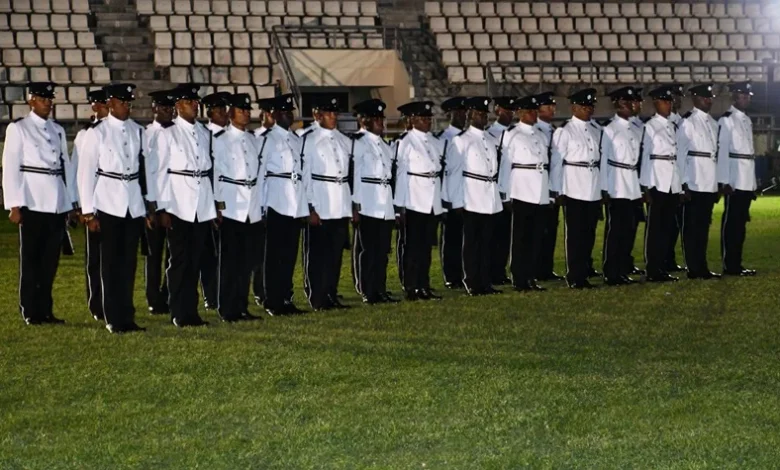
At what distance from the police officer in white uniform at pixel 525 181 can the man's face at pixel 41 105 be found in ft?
13.8

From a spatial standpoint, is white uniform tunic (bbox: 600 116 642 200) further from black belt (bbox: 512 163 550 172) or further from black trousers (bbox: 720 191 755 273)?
black trousers (bbox: 720 191 755 273)

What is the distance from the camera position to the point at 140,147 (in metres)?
10.4

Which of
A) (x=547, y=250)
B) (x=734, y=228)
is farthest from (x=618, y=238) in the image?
(x=734, y=228)

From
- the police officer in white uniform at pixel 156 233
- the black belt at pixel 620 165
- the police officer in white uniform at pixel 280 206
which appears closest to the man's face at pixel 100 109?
the police officer in white uniform at pixel 156 233

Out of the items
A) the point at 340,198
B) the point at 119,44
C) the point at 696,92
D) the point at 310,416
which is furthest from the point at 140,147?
the point at 119,44

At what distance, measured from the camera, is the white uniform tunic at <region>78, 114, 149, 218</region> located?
1025cm

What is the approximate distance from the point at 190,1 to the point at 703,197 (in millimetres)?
15927

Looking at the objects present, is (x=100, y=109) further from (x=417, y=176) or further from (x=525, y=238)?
(x=525, y=238)

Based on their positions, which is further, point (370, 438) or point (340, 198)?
point (340, 198)

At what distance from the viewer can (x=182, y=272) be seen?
10531mm

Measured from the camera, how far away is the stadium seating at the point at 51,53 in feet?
81.4

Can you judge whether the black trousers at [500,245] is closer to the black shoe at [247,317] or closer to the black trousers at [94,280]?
the black shoe at [247,317]

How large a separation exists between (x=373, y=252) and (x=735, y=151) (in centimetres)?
394

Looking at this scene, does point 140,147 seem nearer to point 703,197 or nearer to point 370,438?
point 370,438
